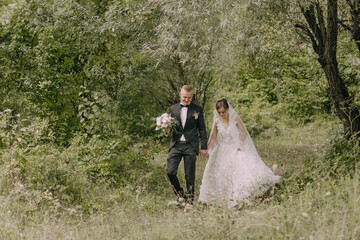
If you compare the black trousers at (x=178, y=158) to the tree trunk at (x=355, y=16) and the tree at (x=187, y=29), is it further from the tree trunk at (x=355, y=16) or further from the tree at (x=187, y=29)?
the tree trunk at (x=355, y=16)

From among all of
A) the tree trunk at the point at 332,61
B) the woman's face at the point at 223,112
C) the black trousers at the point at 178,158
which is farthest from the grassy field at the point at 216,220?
the tree trunk at the point at 332,61

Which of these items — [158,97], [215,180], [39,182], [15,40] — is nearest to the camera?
[39,182]

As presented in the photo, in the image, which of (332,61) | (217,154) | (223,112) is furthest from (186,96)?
(332,61)

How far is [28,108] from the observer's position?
8008 mm

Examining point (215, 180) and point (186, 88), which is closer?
point (186, 88)

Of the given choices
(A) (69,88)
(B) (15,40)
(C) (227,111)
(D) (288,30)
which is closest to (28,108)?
(A) (69,88)

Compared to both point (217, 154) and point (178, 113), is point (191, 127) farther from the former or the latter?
point (217, 154)

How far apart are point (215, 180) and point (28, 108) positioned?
4.53 m

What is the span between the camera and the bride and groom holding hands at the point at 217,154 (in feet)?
19.5

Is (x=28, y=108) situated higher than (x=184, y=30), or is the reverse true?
(x=184, y=30)

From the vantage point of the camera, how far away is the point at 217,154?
6668mm

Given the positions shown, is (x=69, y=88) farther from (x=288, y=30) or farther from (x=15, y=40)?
(x=288, y=30)

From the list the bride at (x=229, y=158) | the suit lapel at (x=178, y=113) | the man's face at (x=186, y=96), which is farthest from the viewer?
the bride at (x=229, y=158)

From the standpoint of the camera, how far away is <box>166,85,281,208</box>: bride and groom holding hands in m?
5.95
